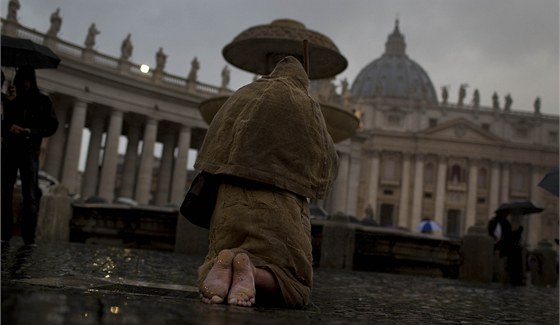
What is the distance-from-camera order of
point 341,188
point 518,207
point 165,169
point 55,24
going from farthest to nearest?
point 341,188 → point 165,169 → point 55,24 → point 518,207

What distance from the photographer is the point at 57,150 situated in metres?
34.8

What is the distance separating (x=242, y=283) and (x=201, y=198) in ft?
2.75

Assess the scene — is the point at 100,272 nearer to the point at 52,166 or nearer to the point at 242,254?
the point at 242,254

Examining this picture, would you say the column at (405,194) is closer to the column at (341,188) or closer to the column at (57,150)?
the column at (341,188)

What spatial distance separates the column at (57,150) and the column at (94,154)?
6.62 ft

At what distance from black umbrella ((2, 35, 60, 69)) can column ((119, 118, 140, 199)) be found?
2888cm

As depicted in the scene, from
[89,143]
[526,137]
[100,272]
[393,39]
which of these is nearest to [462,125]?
[526,137]

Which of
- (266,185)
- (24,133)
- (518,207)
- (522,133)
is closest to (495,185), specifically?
(522,133)

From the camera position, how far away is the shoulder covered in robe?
11.8 feet

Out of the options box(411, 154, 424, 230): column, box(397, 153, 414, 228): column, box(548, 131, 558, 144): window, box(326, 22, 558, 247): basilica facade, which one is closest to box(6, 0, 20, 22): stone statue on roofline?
box(326, 22, 558, 247): basilica facade

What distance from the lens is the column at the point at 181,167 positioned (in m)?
37.4

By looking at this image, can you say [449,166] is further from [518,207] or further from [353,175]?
[518,207]

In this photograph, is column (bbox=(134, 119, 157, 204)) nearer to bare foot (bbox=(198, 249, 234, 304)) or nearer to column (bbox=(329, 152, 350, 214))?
column (bbox=(329, 152, 350, 214))

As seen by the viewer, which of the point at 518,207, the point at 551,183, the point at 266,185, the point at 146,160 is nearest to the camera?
the point at 266,185
